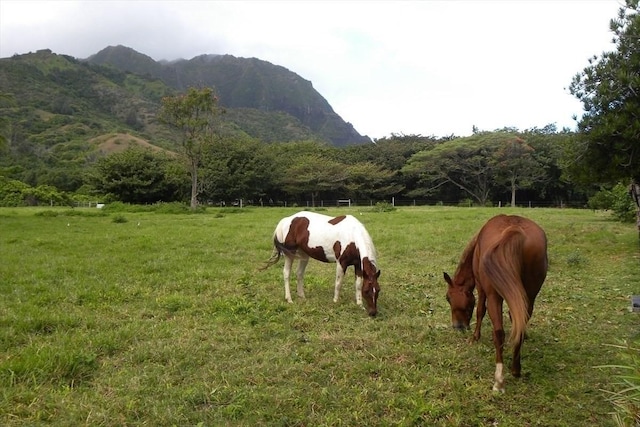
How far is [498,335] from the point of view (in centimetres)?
441

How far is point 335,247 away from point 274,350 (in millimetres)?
2666

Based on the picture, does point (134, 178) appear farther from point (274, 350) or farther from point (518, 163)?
point (274, 350)

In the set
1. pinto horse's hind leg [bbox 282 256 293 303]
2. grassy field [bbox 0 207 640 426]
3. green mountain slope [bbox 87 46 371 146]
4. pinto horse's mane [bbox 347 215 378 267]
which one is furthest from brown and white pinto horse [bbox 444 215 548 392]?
green mountain slope [bbox 87 46 371 146]

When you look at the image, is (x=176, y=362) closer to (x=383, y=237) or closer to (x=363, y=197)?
(x=383, y=237)

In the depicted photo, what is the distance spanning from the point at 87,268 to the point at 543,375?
8836 millimetres

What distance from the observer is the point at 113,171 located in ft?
129

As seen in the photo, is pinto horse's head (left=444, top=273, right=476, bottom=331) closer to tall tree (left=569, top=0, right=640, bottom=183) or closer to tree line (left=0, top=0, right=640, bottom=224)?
tall tree (left=569, top=0, right=640, bottom=183)

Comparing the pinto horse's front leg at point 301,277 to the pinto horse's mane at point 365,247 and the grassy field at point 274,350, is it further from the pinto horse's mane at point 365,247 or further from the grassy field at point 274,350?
the pinto horse's mane at point 365,247

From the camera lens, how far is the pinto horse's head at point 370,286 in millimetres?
6695

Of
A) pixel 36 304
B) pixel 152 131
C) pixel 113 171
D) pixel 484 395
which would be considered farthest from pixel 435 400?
pixel 152 131

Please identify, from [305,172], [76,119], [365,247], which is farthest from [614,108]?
[76,119]

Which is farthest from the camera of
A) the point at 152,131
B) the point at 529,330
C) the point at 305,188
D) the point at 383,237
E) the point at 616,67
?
the point at 152,131

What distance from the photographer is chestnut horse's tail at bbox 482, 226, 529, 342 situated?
4238mm

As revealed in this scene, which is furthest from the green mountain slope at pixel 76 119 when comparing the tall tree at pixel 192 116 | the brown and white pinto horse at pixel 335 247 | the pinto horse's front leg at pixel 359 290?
the pinto horse's front leg at pixel 359 290
